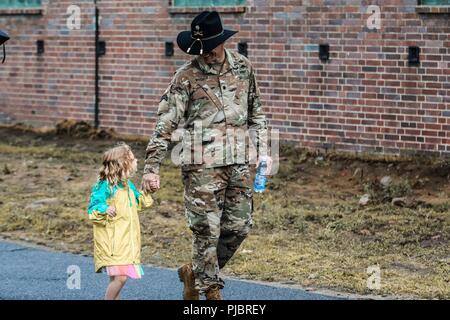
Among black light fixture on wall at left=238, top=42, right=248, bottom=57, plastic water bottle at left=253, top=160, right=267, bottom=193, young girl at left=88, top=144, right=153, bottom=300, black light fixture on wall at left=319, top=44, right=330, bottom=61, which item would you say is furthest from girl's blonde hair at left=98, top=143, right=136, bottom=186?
black light fixture on wall at left=238, top=42, right=248, bottom=57

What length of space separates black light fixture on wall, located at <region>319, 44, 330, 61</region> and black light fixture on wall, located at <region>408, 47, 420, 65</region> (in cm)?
119

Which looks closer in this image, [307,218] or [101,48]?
[307,218]

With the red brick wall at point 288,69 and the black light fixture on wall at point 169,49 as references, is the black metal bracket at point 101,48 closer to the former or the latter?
the red brick wall at point 288,69

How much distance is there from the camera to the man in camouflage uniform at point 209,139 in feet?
24.3

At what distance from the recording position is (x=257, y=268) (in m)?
9.20

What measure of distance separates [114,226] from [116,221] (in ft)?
0.12

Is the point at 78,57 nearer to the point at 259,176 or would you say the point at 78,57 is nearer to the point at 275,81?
the point at 275,81

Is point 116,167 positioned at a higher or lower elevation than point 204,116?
lower

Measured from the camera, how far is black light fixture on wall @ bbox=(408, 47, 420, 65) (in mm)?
13109

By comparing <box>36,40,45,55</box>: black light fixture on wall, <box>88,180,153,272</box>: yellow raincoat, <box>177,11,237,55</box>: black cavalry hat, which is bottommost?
<box>88,180,153,272</box>: yellow raincoat

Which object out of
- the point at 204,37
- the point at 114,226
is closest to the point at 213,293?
the point at 114,226

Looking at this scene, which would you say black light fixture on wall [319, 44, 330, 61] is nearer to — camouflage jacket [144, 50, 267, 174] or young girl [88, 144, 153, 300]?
camouflage jacket [144, 50, 267, 174]

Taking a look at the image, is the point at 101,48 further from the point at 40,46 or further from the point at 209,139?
the point at 209,139

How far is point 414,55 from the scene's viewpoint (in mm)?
13156
